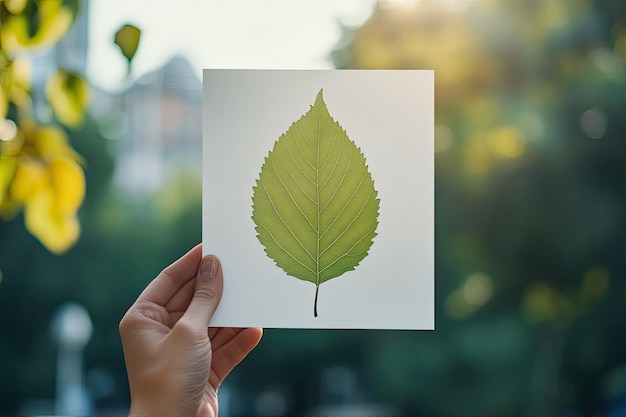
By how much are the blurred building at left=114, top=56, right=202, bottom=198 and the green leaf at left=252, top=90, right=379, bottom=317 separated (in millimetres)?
1635

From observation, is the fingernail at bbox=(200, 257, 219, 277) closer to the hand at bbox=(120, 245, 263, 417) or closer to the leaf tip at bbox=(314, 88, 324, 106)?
the hand at bbox=(120, 245, 263, 417)

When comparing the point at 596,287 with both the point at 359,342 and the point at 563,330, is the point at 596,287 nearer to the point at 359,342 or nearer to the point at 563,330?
the point at 563,330

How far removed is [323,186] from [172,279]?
169 mm

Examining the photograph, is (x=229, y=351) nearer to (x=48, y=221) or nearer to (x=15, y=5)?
(x=48, y=221)

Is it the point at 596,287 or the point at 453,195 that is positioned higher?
the point at 453,195

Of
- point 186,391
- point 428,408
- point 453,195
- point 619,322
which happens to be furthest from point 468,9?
point 186,391

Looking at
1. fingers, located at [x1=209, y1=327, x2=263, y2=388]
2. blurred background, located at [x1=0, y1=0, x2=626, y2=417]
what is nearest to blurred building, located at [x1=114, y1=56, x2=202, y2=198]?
blurred background, located at [x1=0, y1=0, x2=626, y2=417]

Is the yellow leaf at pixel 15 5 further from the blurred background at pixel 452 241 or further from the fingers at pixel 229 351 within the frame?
the blurred background at pixel 452 241

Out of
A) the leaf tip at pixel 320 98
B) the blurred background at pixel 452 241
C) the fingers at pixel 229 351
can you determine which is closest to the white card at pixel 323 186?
the leaf tip at pixel 320 98

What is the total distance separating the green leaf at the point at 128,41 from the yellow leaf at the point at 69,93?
131 millimetres

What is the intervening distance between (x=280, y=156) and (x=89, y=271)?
6.17 ft

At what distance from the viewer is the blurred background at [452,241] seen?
235cm

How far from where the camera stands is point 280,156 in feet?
2.29

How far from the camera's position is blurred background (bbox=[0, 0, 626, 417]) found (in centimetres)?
235
